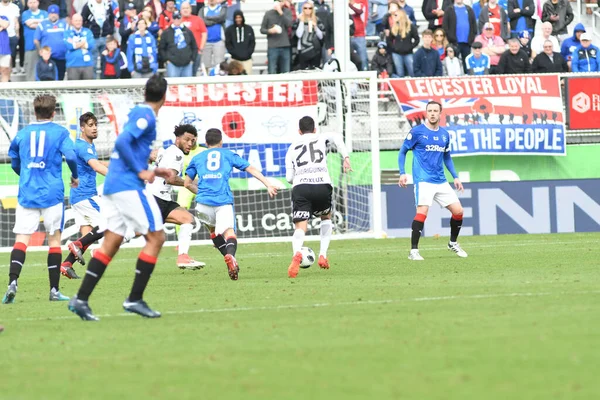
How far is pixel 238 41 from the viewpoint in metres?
24.4

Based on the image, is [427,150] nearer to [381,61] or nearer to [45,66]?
[381,61]

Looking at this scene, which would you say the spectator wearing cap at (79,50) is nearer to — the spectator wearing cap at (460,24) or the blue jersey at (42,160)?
the spectator wearing cap at (460,24)

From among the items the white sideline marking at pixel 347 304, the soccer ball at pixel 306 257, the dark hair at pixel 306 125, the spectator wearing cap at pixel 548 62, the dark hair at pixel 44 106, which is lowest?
the white sideline marking at pixel 347 304

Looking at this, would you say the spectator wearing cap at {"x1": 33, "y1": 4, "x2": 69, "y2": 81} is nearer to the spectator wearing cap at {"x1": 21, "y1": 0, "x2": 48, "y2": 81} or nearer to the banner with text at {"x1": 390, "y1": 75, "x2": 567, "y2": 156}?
the spectator wearing cap at {"x1": 21, "y1": 0, "x2": 48, "y2": 81}

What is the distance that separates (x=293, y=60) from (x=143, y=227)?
1559 cm

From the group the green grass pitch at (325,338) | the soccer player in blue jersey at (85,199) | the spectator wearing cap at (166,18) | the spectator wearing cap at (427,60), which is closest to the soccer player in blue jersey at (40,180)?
the green grass pitch at (325,338)

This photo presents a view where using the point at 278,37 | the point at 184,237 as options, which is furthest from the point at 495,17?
the point at 184,237

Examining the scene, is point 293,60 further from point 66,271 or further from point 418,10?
point 66,271

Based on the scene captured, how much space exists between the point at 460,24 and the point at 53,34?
876 cm

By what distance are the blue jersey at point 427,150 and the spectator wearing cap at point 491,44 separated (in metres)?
9.39

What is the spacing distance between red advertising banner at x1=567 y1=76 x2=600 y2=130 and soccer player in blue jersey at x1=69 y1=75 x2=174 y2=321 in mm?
15462

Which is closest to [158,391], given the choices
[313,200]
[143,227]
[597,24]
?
[143,227]

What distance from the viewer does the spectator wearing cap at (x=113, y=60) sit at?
23812mm

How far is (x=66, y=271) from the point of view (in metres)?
14.9
